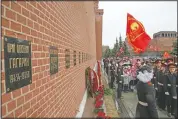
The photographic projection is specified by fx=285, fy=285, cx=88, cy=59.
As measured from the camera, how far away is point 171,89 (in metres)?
9.67

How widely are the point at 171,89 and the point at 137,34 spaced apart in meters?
2.73

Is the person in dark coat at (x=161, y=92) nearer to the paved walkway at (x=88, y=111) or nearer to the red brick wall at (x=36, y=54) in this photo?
the paved walkway at (x=88, y=111)

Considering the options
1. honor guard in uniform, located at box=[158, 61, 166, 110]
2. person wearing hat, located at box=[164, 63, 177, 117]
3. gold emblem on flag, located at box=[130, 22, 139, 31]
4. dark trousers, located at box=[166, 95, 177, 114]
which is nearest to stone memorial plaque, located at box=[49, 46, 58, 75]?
person wearing hat, located at box=[164, 63, 177, 117]

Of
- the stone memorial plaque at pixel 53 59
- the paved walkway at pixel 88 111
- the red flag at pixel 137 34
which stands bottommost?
the paved walkway at pixel 88 111

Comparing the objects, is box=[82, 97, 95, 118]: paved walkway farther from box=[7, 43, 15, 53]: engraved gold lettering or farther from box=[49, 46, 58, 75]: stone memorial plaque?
box=[7, 43, 15, 53]: engraved gold lettering

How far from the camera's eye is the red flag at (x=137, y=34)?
11180 mm

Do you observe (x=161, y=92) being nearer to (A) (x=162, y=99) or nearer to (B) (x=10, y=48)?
(A) (x=162, y=99)

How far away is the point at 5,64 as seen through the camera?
2.12 meters

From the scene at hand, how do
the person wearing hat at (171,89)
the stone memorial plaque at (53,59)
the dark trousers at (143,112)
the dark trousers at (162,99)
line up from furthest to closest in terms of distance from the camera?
the dark trousers at (162,99) < the person wearing hat at (171,89) < the dark trousers at (143,112) < the stone memorial plaque at (53,59)

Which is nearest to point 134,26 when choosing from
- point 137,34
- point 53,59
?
point 137,34

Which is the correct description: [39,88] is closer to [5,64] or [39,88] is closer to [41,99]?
[41,99]

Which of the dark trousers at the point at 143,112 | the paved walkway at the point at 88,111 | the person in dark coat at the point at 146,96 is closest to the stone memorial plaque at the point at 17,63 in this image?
the person in dark coat at the point at 146,96

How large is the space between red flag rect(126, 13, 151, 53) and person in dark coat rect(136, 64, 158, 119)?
5.32 meters

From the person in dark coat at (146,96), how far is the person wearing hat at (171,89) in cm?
384
